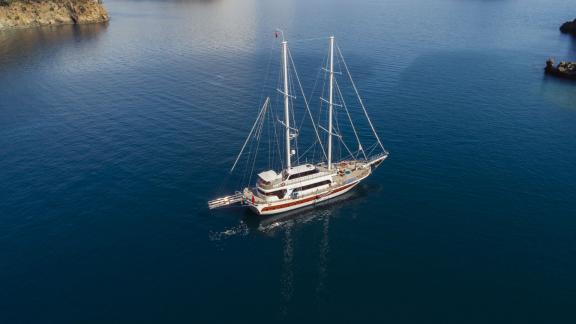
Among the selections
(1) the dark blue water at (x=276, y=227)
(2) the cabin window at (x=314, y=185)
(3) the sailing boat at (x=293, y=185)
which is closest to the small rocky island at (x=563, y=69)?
(1) the dark blue water at (x=276, y=227)

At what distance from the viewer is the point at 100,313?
6356 centimetres

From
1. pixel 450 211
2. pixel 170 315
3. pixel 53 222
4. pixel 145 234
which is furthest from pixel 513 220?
pixel 53 222

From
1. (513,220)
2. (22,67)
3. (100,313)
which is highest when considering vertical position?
(22,67)

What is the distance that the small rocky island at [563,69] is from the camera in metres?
167

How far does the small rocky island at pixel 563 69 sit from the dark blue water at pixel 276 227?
25.7m

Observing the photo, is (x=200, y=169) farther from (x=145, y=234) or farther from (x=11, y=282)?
(x=11, y=282)

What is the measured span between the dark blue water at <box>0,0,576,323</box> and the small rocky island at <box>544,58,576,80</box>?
2572 centimetres

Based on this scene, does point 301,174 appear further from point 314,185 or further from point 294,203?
point 294,203

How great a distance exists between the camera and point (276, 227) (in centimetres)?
8406

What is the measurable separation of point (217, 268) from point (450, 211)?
49.6m

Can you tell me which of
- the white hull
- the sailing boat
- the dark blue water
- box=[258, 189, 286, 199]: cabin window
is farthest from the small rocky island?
box=[258, 189, 286, 199]: cabin window

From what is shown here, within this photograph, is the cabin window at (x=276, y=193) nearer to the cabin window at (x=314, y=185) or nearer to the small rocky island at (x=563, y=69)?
the cabin window at (x=314, y=185)

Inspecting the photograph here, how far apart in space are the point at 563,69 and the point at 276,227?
5992 inches

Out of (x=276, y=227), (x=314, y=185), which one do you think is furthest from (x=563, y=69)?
(x=276, y=227)
